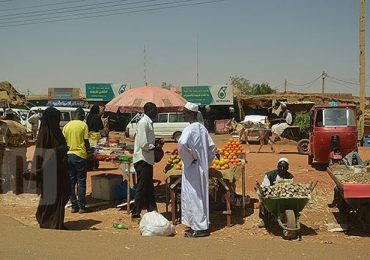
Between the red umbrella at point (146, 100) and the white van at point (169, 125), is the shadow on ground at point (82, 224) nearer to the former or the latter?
the red umbrella at point (146, 100)

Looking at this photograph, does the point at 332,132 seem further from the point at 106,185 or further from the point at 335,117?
the point at 106,185

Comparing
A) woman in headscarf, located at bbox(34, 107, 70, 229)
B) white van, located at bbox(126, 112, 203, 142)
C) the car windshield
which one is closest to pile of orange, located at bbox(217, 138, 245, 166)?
woman in headscarf, located at bbox(34, 107, 70, 229)

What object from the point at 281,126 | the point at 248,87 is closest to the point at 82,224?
the point at 281,126

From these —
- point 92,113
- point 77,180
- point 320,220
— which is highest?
point 92,113

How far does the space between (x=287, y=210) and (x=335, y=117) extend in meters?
8.14

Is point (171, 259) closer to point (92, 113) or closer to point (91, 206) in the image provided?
point (91, 206)

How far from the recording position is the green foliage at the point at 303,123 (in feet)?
78.8

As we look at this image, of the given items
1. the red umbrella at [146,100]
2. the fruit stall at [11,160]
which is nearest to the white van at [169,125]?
the fruit stall at [11,160]

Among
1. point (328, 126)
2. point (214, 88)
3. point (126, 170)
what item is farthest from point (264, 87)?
point (126, 170)

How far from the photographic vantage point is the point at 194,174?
21.8ft

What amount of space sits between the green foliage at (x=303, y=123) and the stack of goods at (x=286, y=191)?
58.5 feet

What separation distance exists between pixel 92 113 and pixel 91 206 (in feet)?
12.4

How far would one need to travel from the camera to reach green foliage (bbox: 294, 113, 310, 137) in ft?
78.8

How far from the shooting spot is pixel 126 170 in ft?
27.9
